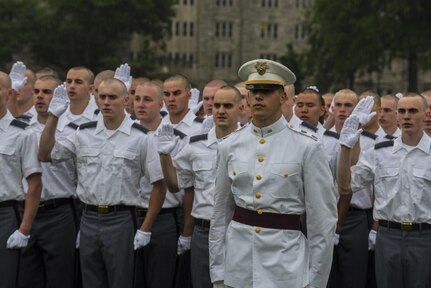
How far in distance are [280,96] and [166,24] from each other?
60.9 m

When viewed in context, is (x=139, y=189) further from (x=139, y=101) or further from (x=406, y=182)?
(x=406, y=182)

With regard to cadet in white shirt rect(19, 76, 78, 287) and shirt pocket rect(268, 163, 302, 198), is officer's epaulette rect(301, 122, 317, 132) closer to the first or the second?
cadet in white shirt rect(19, 76, 78, 287)

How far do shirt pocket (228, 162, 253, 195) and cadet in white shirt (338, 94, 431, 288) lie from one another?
7.28 feet

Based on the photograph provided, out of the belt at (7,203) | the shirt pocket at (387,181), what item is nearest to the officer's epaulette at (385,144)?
the shirt pocket at (387,181)

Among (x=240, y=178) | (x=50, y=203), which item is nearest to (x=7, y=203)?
(x=50, y=203)

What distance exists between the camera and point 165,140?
973 cm

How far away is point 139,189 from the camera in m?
10.1

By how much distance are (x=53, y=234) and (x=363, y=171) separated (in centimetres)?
312

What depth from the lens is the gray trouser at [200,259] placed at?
10008 mm

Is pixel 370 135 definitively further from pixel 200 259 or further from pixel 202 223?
pixel 200 259

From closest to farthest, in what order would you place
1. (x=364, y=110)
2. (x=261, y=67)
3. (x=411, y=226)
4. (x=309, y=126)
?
(x=261, y=67), (x=411, y=226), (x=364, y=110), (x=309, y=126)

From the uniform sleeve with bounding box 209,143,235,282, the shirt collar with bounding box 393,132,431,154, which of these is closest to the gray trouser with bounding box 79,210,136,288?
the uniform sleeve with bounding box 209,143,235,282

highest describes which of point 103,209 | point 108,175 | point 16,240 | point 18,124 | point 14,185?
point 18,124

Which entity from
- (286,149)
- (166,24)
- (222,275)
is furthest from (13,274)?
(166,24)
